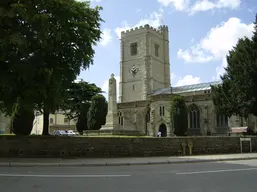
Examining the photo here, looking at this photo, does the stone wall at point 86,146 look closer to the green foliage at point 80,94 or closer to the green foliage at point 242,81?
the green foliage at point 242,81

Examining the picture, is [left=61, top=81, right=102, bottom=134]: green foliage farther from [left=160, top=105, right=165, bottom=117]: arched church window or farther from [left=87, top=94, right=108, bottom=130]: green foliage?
[left=160, top=105, right=165, bottom=117]: arched church window

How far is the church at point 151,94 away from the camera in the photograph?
166ft

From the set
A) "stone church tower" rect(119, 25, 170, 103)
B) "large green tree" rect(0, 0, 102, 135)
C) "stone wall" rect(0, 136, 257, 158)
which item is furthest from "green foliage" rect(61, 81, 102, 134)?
"stone church tower" rect(119, 25, 170, 103)

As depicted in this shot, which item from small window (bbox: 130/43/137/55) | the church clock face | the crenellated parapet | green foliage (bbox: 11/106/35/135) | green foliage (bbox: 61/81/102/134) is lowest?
green foliage (bbox: 11/106/35/135)

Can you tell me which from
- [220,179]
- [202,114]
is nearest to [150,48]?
[202,114]

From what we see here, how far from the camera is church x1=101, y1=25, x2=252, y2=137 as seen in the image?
50.5 m

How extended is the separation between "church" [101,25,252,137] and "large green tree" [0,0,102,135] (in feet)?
48.4

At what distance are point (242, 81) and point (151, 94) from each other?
123ft

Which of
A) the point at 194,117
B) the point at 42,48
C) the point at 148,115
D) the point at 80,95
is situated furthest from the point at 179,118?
the point at 42,48

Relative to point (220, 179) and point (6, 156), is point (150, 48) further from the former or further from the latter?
point (220, 179)

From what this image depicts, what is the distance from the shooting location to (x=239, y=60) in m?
33.0

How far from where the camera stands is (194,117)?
175 feet

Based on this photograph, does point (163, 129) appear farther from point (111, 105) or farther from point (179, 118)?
point (111, 105)

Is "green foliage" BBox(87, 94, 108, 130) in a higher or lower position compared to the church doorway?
higher
